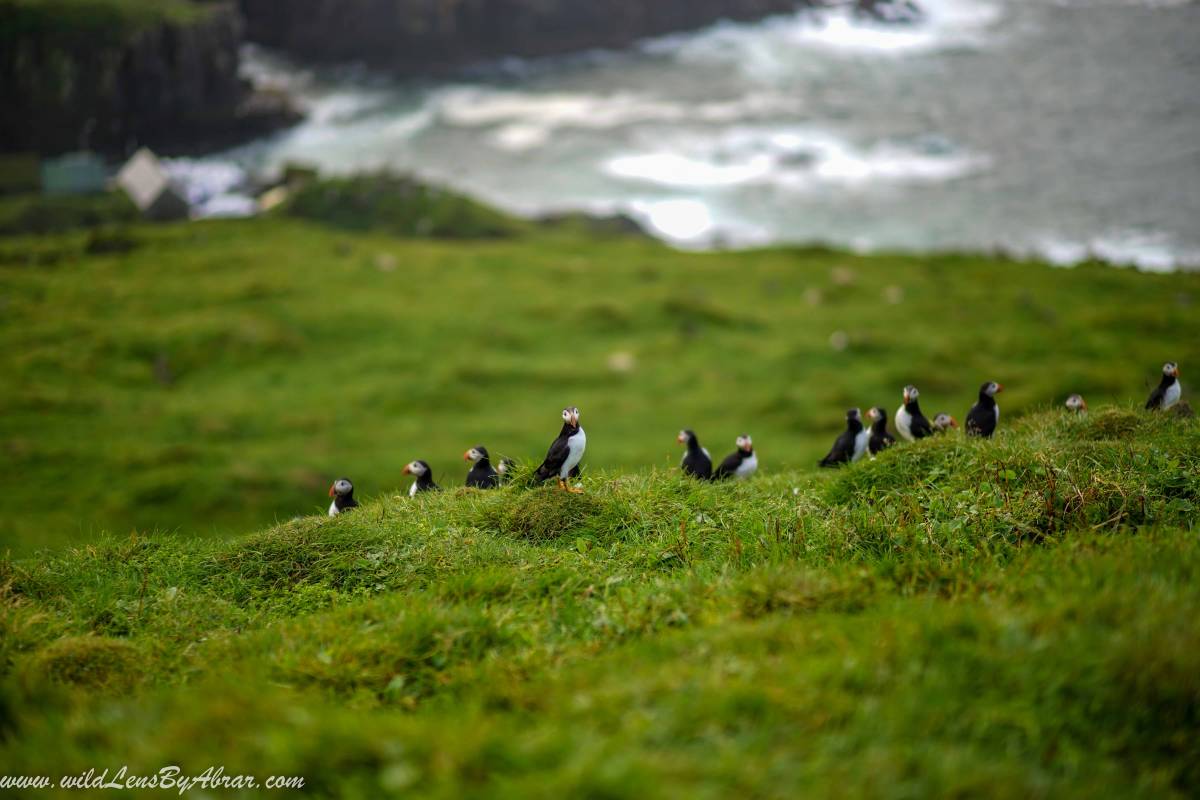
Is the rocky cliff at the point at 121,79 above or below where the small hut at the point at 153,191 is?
above

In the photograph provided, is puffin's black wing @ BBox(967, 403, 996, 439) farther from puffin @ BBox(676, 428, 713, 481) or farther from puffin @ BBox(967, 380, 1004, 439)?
puffin @ BBox(676, 428, 713, 481)

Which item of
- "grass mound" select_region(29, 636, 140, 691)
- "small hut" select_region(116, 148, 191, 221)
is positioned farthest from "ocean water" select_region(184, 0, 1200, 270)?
"grass mound" select_region(29, 636, 140, 691)

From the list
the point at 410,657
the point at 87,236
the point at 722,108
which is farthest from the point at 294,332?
the point at 722,108

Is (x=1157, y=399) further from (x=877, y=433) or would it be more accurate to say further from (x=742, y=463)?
(x=742, y=463)

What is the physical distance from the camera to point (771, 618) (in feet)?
26.2

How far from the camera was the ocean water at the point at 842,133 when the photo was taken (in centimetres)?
9262

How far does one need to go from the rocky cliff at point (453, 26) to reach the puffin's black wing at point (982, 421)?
175095mm

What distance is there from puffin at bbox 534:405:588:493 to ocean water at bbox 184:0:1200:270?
76003mm

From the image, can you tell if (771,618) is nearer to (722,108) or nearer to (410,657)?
(410,657)

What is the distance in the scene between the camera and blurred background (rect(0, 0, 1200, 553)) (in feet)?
152

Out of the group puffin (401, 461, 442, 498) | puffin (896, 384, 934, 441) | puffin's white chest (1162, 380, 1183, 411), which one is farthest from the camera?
puffin (896, 384, 934, 441)

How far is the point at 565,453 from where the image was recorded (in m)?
12.4

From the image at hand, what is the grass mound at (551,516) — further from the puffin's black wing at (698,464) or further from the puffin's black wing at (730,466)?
the puffin's black wing at (730,466)

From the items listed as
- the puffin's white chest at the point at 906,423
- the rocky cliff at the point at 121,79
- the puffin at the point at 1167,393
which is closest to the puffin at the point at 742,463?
the puffin's white chest at the point at 906,423
